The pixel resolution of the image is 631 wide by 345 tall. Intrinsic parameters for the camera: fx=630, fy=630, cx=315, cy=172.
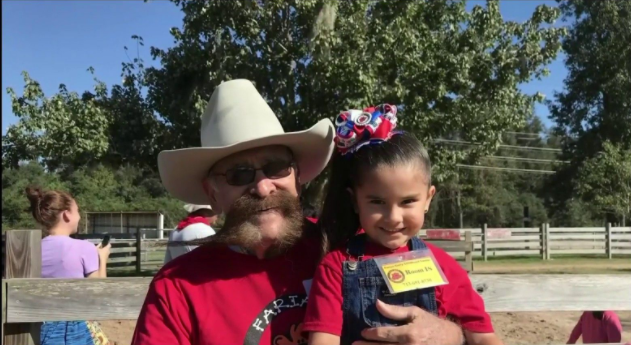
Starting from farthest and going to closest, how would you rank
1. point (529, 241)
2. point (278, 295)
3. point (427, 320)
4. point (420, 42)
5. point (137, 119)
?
1. point (529, 241)
2. point (137, 119)
3. point (420, 42)
4. point (278, 295)
5. point (427, 320)

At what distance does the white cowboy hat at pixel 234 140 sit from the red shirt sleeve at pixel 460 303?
60 cm

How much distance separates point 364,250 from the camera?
197cm

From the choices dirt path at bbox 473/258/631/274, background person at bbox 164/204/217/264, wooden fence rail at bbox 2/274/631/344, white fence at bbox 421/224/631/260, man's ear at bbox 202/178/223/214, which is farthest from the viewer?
white fence at bbox 421/224/631/260

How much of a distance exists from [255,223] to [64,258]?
313 cm

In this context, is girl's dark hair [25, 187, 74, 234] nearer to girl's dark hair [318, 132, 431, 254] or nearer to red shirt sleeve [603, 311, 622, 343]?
girl's dark hair [318, 132, 431, 254]

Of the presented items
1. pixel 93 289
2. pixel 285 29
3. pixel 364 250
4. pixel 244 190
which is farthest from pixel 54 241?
pixel 285 29

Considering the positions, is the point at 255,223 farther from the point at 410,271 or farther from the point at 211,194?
the point at 410,271

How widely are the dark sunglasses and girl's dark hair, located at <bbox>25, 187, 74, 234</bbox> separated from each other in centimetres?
306

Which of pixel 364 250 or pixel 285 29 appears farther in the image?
pixel 285 29

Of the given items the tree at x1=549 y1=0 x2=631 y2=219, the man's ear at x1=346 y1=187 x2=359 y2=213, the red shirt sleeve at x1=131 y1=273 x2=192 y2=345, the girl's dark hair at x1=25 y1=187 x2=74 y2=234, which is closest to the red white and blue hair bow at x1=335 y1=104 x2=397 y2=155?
the man's ear at x1=346 y1=187 x2=359 y2=213

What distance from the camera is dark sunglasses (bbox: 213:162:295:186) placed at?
6.88 feet

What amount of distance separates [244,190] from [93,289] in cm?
117

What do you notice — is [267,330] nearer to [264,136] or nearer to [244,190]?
[244,190]

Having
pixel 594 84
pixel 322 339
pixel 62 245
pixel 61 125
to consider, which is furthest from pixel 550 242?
pixel 322 339
